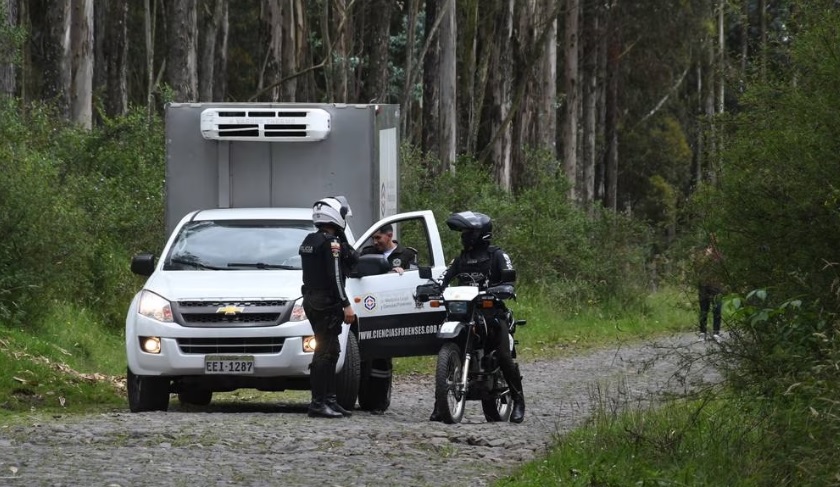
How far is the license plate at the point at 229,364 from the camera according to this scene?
524 inches

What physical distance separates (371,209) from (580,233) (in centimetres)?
1445

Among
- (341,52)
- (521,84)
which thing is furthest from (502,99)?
(341,52)

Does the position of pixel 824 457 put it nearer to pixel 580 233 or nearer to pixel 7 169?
pixel 7 169

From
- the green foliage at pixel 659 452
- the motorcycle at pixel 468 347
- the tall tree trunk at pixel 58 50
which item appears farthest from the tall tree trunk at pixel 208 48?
the green foliage at pixel 659 452

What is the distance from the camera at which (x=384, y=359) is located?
1446 centimetres

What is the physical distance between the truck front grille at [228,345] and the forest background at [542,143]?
340 cm

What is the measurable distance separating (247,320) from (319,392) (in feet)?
2.92

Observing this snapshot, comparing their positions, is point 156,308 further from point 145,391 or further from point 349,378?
point 349,378

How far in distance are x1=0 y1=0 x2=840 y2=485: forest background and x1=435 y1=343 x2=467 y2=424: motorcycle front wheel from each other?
6.75 feet

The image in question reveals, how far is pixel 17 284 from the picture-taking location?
18.3 m

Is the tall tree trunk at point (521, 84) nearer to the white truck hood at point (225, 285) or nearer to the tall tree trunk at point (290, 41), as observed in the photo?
the tall tree trunk at point (290, 41)

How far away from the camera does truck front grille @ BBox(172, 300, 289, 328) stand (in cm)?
1336

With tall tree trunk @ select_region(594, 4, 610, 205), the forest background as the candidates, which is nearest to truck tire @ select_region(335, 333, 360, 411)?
the forest background

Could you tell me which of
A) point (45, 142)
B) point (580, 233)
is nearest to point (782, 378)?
point (45, 142)
